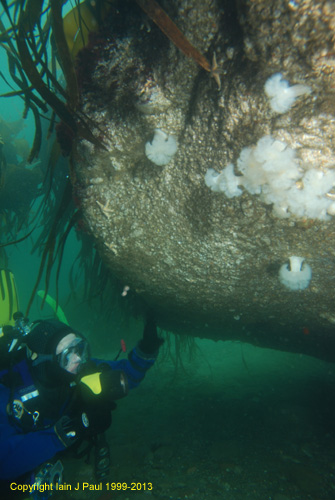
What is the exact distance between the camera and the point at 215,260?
235 cm

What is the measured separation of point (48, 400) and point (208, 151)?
314 cm

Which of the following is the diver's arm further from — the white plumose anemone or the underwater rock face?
the white plumose anemone

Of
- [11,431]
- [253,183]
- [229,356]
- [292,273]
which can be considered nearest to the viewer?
[253,183]

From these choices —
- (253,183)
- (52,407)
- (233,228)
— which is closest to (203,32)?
(253,183)

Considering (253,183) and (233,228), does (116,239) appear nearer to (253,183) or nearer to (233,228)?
(233,228)

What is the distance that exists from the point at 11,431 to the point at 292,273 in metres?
3.20

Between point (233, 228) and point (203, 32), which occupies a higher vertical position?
point (203, 32)

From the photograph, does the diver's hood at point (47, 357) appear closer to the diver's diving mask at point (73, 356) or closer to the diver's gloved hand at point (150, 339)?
the diver's diving mask at point (73, 356)

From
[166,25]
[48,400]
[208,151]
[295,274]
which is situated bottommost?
[48,400]

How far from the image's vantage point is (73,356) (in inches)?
117

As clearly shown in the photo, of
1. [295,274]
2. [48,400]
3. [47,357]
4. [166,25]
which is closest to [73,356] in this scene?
[47,357]

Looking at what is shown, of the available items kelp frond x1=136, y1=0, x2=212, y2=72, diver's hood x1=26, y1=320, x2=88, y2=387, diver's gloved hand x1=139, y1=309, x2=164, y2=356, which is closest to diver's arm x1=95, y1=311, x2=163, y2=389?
diver's gloved hand x1=139, y1=309, x2=164, y2=356

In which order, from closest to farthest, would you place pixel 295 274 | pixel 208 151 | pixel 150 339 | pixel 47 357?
pixel 208 151 < pixel 295 274 < pixel 47 357 < pixel 150 339

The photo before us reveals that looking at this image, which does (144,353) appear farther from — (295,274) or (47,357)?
(295,274)
